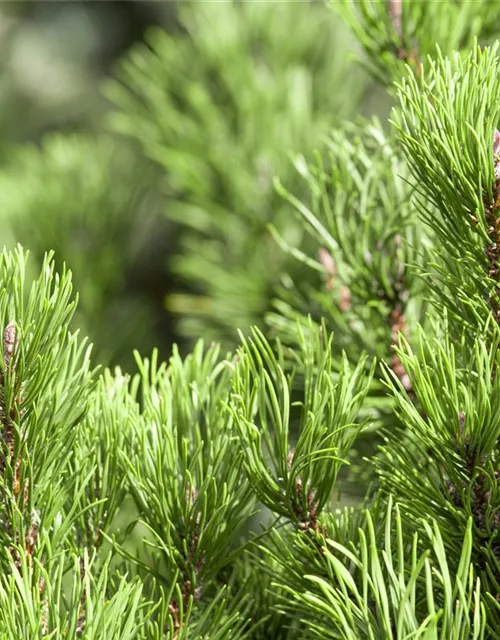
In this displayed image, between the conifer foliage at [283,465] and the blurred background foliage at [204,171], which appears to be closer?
the conifer foliage at [283,465]

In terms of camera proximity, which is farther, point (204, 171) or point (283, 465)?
point (204, 171)

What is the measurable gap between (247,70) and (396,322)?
383 mm

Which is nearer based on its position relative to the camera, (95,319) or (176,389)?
(176,389)

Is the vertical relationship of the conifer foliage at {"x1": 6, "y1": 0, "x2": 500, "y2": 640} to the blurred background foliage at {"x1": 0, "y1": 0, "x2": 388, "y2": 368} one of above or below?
below

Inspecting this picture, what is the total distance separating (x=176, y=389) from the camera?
1.16ft

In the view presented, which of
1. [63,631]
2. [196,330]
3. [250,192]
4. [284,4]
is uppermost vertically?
[284,4]

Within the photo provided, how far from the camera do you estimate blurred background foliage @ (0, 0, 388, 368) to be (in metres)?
0.69

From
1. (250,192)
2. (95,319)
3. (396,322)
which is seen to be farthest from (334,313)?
(95,319)

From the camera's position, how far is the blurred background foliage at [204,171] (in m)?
0.69

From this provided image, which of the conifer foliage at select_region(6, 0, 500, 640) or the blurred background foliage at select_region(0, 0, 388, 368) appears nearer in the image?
the conifer foliage at select_region(6, 0, 500, 640)

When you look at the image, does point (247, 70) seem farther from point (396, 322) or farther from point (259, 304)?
point (396, 322)

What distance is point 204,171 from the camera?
2.32 feet

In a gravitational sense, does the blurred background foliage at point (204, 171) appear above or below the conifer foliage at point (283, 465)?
above

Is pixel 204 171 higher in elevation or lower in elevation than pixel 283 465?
higher
